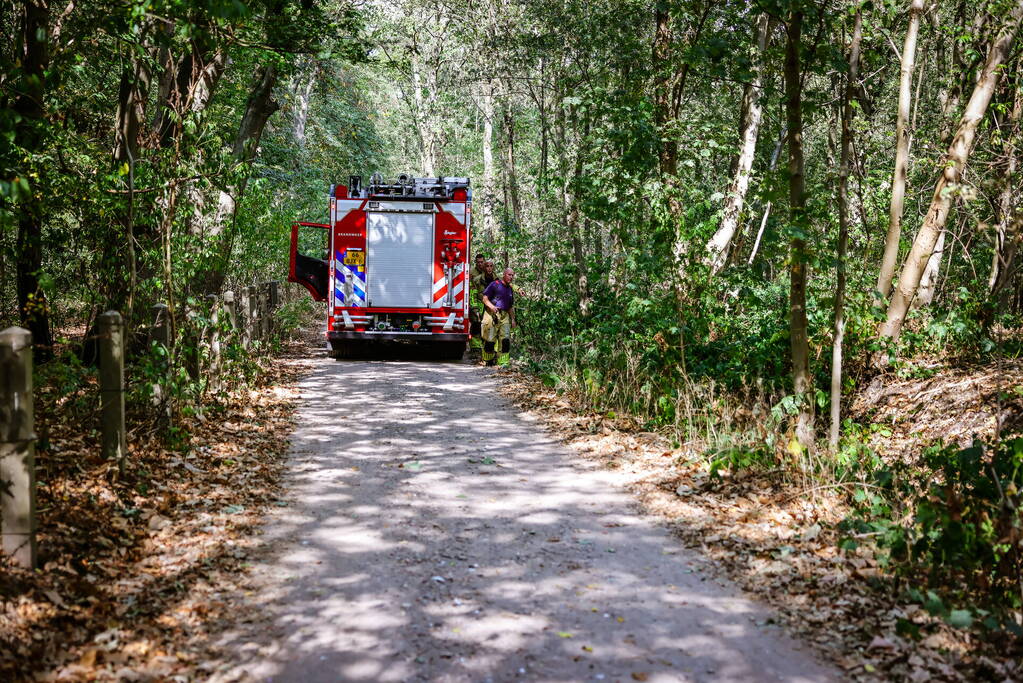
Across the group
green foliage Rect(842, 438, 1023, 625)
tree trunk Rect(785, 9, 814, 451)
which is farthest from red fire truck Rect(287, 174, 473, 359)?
green foliage Rect(842, 438, 1023, 625)

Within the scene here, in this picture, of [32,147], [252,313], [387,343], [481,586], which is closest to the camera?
[481,586]

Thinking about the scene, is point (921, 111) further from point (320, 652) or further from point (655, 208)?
point (320, 652)

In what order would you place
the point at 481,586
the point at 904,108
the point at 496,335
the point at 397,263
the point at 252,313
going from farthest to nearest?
1. the point at 397,263
2. the point at 496,335
3. the point at 252,313
4. the point at 904,108
5. the point at 481,586

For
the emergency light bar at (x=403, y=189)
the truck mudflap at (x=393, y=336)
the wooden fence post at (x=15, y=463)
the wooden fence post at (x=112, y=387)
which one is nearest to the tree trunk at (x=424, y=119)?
the emergency light bar at (x=403, y=189)

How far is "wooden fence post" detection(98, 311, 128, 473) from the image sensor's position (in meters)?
6.38

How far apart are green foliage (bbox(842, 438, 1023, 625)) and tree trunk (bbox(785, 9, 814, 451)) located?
6.15ft

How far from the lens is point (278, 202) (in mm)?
25469

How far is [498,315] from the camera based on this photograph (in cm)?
1628

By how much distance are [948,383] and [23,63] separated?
33.4ft

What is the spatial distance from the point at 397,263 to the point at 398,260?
6cm

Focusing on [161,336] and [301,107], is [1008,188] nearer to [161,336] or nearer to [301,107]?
[161,336]

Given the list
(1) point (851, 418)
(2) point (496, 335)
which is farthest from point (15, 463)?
(2) point (496, 335)

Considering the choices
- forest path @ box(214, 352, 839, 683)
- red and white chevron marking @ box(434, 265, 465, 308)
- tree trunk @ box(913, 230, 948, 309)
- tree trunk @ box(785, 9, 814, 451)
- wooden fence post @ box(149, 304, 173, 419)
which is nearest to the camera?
forest path @ box(214, 352, 839, 683)

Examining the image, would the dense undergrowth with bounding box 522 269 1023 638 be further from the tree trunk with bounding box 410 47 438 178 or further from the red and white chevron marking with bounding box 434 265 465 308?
the tree trunk with bounding box 410 47 438 178
